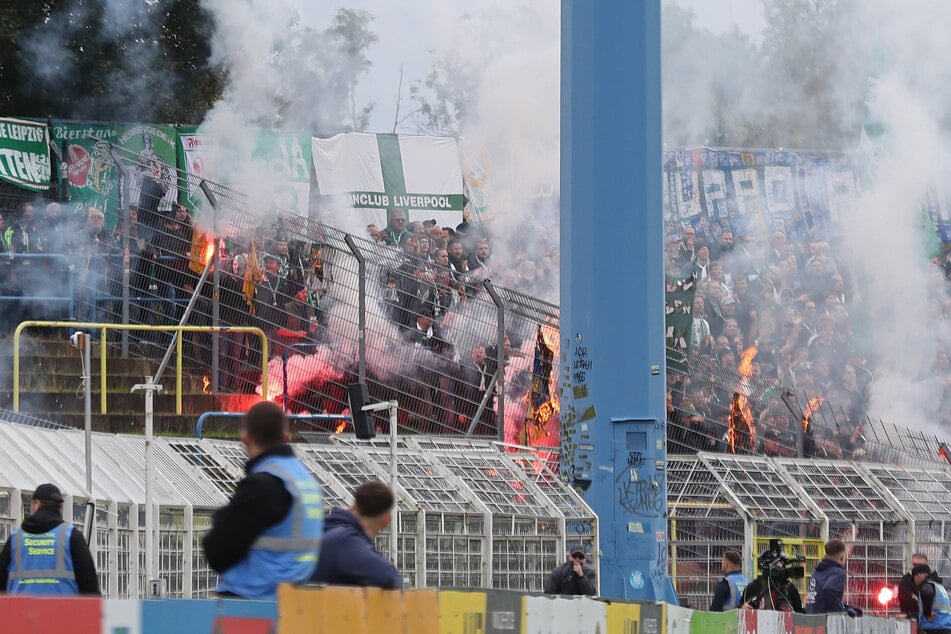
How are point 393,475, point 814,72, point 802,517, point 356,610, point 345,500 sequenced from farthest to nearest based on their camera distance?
point 814,72 → point 802,517 → point 345,500 → point 393,475 → point 356,610

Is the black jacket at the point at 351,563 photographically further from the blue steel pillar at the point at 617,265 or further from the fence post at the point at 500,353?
the fence post at the point at 500,353

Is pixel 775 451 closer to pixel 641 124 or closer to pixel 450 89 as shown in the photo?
pixel 641 124

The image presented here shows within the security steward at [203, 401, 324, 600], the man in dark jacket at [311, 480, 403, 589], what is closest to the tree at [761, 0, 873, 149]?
the man in dark jacket at [311, 480, 403, 589]

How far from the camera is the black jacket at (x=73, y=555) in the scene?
8.95 m

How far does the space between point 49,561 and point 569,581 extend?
25.0 ft

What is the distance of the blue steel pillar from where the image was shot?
18.5 m

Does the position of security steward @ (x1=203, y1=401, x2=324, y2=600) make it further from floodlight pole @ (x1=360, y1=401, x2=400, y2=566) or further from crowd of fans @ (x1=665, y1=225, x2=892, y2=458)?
crowd of fans @ (x1=665, y1=225, x2=892, y2=458)

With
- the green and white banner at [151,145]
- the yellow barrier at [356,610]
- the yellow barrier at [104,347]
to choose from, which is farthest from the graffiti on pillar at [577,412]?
the yellow barrier at [356,610]

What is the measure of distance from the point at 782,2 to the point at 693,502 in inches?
1151

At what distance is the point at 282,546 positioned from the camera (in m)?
6.60

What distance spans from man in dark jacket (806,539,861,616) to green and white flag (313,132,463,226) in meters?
15.7

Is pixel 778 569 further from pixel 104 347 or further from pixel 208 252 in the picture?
pixel 208 252

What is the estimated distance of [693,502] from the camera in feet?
64.7

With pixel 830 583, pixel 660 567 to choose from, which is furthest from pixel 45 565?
pixel 660 567
